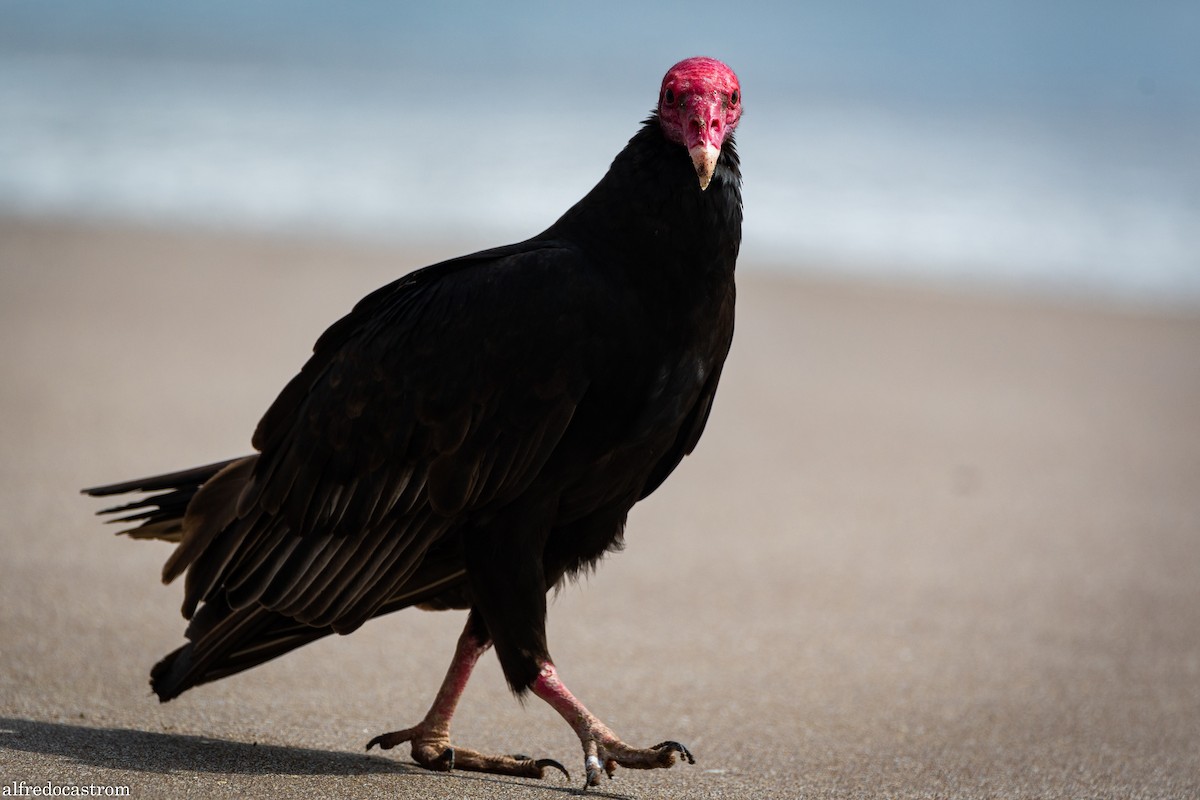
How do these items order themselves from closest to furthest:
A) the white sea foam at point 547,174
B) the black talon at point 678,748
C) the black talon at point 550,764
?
the black talon at point 678,748 → the black talon at point 550,764 → the white sea foam at point 547,174

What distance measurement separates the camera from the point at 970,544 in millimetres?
4699

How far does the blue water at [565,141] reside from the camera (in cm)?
1013

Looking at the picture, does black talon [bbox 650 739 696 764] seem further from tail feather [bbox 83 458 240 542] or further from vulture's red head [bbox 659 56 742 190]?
tail feather [bbox 83 458 240 542]

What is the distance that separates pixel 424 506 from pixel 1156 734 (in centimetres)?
195

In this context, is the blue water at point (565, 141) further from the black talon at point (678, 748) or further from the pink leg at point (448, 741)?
the black talon at point (678, 748)

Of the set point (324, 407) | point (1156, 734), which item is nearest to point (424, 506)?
point (324, 407)

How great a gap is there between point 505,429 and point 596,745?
0.68 metres

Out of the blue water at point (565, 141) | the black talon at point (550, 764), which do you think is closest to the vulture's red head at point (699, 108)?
the black talon at point (550, 764)

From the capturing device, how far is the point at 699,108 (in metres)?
2.67

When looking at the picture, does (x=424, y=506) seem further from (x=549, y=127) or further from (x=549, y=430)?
(x=549, y=127)

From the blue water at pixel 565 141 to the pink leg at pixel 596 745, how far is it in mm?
6969

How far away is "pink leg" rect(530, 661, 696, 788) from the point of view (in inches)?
103

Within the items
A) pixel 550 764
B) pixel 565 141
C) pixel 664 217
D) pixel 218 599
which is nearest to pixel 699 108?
pixel 664 217

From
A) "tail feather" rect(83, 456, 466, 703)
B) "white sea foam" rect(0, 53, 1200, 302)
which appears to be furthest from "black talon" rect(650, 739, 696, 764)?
"white sea foam" rect(0, 53, 1200, 302)
